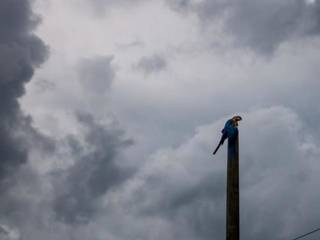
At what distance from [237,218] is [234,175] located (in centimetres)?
100

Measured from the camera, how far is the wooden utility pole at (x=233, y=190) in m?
11.4

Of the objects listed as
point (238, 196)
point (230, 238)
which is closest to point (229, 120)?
point (238, 196)

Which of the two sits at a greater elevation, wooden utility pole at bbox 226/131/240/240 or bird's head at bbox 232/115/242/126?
bird's head at bbox 232/115/242/126

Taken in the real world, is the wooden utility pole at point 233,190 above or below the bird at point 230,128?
below

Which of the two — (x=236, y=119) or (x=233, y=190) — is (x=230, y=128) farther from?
(x=233, y=190)

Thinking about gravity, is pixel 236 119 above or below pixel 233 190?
above

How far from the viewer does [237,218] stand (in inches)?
454

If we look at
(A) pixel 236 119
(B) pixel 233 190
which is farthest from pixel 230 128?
(B) pixel 233 190

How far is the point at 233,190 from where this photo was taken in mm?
11742

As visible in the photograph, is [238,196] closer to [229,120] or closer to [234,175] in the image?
[234,175]

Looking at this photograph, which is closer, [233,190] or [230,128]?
[233,190]

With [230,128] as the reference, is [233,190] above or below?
below

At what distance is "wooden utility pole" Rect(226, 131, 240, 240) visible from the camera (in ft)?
37.6

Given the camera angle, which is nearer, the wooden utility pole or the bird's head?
the wooden utility pole
